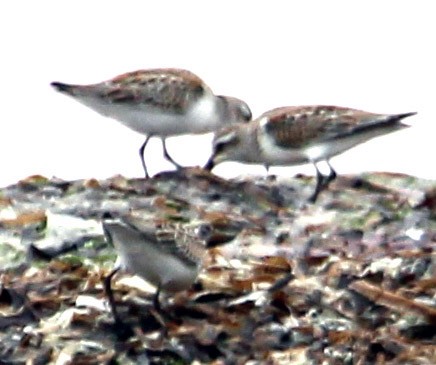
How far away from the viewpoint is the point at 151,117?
556 inches

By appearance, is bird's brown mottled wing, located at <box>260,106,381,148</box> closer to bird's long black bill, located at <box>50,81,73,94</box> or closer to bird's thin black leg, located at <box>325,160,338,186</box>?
bird's thin black leg, located at <box>325,160,338,186</box>

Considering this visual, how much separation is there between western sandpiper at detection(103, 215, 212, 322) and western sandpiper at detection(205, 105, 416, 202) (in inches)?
140

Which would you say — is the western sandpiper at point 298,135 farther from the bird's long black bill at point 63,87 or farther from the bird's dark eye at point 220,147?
the bird's long black bill at point 63,87

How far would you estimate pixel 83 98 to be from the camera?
14.1 metres

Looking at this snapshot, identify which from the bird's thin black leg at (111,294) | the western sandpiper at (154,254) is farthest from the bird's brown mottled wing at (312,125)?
the bird's thin black leg at (111,294)

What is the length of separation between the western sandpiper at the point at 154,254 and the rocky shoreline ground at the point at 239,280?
18 cm

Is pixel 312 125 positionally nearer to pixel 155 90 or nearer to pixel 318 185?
pixel 318 185

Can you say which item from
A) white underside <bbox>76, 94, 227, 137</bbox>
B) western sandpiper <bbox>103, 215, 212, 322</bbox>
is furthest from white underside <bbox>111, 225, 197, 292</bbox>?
white underside <bbox>76, 94, 227, 137</bbox>

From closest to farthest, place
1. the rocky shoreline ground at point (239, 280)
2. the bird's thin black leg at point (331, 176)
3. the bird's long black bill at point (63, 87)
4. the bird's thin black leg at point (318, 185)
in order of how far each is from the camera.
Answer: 1. the rocky shoreline ground at point (239, 280)
2. the bird's thin black leg at point (318, 185)
3. the bird's thin black leg at point (331, 176)
4. the bird's long black bill at point (63, 87)

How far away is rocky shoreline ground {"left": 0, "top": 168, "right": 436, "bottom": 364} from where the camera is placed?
9.60m

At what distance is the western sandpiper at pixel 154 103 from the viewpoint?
14.1 metres

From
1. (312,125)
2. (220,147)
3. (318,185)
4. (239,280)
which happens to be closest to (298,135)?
(312,125)

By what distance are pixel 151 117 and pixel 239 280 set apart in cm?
392

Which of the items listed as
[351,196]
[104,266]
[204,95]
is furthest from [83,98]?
[104,266]
